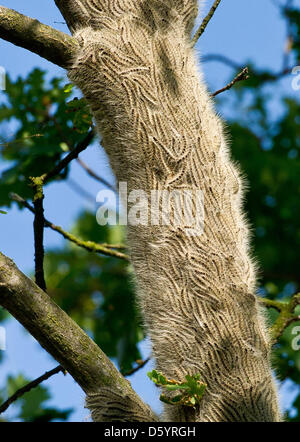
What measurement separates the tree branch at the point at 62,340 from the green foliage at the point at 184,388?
7cm

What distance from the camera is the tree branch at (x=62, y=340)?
1.56 metres

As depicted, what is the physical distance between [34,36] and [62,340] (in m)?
1.00

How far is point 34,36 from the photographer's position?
1.89m

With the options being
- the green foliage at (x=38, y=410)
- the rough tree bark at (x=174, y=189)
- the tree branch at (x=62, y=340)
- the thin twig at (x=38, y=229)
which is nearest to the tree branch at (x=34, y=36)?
the rough tree bark at (x=174, y=189)

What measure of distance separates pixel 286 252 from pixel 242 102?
3.29 meters

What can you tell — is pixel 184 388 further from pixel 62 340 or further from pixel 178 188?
pixel 178 188

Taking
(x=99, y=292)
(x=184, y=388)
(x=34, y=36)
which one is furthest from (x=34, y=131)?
(x=99, y=292)

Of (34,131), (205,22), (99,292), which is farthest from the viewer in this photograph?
(99,292)

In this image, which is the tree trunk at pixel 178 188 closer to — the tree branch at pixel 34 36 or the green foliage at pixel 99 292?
the tree branch at pixel 34 36

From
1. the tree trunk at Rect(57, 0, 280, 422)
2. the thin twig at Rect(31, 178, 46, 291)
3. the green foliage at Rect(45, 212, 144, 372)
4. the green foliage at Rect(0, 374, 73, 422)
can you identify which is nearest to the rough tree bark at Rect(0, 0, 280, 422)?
the tree trunk at Rect(57, 0, 280, 422)

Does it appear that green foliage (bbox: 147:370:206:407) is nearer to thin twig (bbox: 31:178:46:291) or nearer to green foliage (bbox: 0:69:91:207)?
thin twig (bbox: 31:178:46:291)

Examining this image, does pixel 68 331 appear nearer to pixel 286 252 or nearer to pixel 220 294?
pixel 220 294

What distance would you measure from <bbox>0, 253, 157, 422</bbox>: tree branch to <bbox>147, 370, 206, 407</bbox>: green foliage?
7cm
